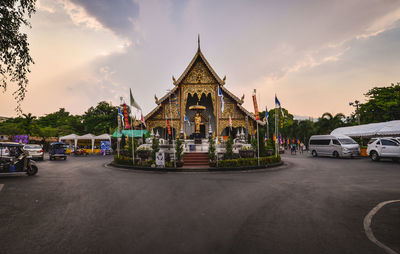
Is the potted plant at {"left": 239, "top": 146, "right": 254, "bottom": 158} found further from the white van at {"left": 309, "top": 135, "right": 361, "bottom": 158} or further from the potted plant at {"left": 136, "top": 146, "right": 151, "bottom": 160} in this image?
the white van at {"left": 309, "top": 135, "right": 361, "bottom": 158}

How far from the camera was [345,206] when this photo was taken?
536 cm

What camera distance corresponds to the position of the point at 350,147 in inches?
745

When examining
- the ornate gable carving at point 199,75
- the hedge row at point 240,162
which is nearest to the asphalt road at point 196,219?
the hedge row at point 240,162

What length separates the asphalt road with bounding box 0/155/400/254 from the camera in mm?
3305

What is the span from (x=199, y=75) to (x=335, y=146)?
A: 1590 centimetres

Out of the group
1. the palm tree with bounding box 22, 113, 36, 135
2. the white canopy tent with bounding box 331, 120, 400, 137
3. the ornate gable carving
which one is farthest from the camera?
the palm tree with bounding box 22, 113, 36, 135

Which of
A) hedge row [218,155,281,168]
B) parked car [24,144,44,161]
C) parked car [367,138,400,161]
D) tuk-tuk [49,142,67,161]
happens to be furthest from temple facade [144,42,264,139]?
parked car [24,144,44,161]

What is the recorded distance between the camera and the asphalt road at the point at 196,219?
3305 millimetres

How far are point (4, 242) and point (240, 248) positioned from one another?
4.04 m

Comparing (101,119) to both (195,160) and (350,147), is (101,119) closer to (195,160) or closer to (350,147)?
(195,160)

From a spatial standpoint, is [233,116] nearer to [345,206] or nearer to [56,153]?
[345,206]

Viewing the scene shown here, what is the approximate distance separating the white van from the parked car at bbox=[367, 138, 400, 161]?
1926mm

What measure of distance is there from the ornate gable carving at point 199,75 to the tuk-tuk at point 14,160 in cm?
1588

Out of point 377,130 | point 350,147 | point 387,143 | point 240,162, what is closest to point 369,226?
point 240,162
